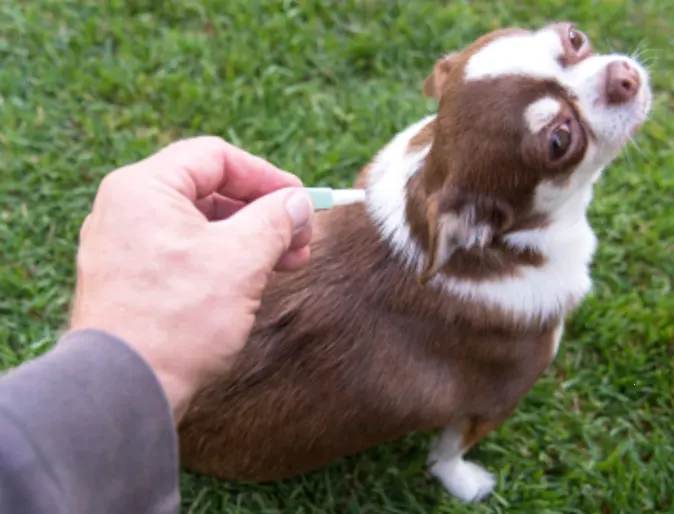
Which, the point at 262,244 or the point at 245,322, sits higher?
the point at 262,244

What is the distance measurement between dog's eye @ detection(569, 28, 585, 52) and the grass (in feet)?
4.79

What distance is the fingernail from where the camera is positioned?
84.7 inches

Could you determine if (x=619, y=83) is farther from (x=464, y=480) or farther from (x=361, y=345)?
(x=464, y=480)

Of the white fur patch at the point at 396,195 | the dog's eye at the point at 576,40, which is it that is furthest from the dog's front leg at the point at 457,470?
the dog's eye at the point at 576,40

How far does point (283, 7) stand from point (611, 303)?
243 centimetres

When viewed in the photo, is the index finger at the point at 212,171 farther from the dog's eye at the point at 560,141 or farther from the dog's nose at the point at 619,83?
the dog's nose at the point at 619,83

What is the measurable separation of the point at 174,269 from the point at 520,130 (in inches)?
42.9

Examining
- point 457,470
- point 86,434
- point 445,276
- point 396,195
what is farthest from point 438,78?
point 86,434

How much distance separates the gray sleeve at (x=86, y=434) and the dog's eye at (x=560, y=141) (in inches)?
53.0

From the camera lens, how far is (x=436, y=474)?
329cm

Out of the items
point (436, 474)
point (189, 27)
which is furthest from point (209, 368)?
point (189, 27)

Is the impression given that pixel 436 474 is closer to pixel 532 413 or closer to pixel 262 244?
pixel 532 413

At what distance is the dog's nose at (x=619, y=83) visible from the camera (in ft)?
7.95

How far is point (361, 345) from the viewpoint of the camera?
2.64 metres
